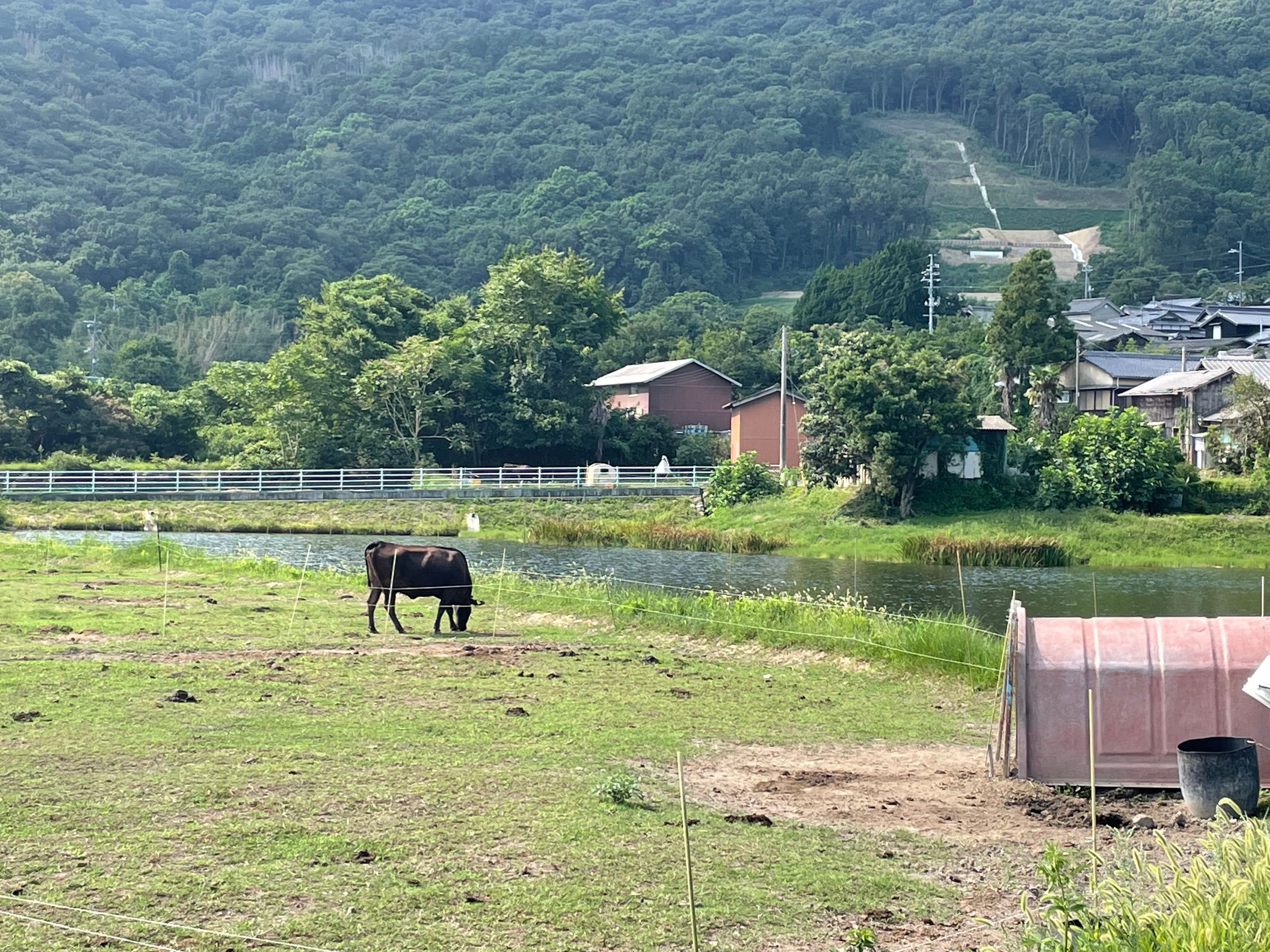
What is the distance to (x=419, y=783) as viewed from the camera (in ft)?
32.4

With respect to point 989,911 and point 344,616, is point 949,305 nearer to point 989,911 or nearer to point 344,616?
point 344,616

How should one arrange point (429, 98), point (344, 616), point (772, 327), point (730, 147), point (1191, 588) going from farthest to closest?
point (429, 98) < point (730, 147) < point (772, 327) < point (1191, 588) < point (344, 616)

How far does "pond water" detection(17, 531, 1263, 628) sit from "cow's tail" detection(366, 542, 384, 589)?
744cm

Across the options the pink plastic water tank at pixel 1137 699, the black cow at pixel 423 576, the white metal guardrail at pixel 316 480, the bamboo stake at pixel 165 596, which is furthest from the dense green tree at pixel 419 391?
the pink plastic water tank at pixel 1137 699

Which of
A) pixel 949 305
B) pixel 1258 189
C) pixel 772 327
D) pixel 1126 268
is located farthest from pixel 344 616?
pixel 1258 189

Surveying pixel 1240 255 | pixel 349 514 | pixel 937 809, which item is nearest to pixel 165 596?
pixel 937 809

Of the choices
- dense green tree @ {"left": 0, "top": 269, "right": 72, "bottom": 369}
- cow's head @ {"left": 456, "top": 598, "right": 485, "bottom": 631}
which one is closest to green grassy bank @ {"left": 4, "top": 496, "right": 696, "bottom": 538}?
cow's head @ {"left": 456, "top": 598, "right": 485, "bottom": 631}

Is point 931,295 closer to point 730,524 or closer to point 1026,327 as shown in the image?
point 1026,327

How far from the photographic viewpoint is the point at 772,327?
95750 mm

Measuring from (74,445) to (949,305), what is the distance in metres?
59.6

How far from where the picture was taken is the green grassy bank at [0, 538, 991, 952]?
289 inches

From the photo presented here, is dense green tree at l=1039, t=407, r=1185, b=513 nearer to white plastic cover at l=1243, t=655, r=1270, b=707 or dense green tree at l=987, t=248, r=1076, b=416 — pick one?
dense green tree at l=987, t=248, r=1076, b=416

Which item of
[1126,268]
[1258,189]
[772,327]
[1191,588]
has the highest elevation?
[1258,189]

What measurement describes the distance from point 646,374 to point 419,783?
60.6m
